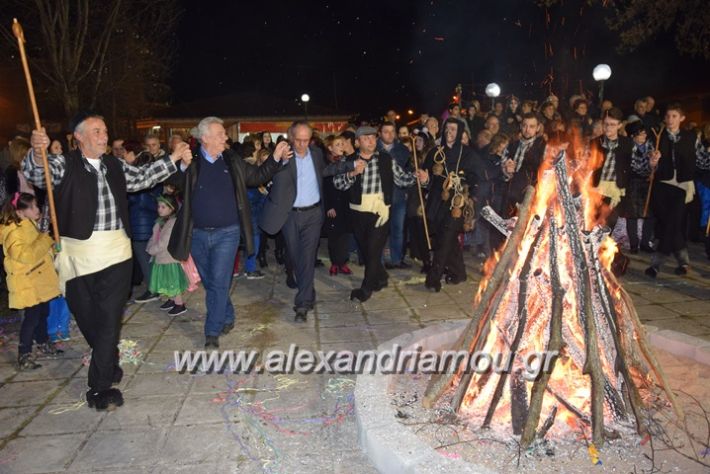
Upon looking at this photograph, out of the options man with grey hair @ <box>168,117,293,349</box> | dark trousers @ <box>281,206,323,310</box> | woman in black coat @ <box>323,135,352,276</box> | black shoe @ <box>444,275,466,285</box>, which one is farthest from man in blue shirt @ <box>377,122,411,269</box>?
man with grey hair @ <box>168,117,293,349</box>

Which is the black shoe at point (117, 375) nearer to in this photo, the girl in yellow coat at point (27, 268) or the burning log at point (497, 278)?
the girl in yellow coat at point (27, 268)

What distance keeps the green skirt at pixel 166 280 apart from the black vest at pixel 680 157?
6556 millimetres

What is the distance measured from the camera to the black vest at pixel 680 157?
7508mm

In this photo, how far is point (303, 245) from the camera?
6281mm

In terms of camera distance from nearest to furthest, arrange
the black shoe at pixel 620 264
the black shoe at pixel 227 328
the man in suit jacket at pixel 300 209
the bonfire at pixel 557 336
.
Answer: the bonfire at pixel 557 336 → the black shoe at pixel 227 328 → the man in suit jacket at pixel 300 209 → the black shoe at pixel 620 264

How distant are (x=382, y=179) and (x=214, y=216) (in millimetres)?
2489

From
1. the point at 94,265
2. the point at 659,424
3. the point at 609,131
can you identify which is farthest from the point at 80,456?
the point at 609,131

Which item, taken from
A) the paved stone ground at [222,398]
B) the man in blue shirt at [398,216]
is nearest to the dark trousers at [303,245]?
the paved stone ground at [222,398]

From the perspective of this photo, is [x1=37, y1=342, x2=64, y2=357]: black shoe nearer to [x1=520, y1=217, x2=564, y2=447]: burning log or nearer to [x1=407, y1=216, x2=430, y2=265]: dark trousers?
[x1=520, y1=217, x2=564, y2=447]: burning log

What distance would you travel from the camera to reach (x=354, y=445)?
367 centimetres

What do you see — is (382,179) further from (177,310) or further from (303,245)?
(177,310)

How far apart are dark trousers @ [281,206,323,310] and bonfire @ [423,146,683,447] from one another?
2.61 meters

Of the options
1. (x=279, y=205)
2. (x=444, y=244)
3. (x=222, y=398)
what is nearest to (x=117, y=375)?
(x=222, y=398)

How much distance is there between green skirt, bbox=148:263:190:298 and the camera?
21.5 feet
